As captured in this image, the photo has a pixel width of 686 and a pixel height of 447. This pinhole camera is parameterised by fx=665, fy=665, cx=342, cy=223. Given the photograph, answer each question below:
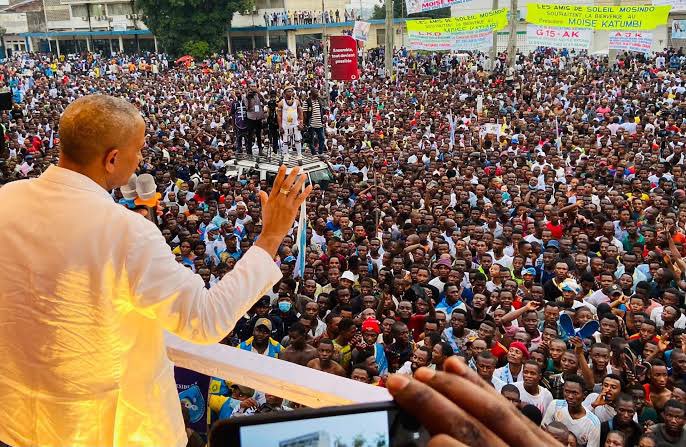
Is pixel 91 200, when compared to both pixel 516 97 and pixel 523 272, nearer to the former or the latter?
pixel 523 272

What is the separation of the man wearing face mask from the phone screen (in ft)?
15.4

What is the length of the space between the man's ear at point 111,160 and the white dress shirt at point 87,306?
4cm

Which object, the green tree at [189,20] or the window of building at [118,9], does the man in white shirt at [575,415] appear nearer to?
the green tree at [189,20]

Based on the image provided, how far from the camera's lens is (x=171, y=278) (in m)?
1.21

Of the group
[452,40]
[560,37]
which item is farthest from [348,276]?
[452,40]

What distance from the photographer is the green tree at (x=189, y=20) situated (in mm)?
38375

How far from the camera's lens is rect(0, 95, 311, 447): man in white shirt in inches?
47.5

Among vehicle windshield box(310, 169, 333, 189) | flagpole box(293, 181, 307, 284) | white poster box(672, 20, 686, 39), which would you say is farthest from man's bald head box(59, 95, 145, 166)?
white poster box(672, 20, 686, 39)

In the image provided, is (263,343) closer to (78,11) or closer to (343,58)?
(343,58)

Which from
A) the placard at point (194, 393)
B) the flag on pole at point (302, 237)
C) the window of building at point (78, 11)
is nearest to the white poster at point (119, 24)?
the window of building at point (78, 11)

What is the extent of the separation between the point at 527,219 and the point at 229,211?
3993mm

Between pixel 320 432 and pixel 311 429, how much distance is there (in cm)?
1

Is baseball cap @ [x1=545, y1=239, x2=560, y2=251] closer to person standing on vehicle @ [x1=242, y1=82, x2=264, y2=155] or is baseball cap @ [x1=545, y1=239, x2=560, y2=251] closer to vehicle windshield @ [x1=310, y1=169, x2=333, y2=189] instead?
vehicle windshield @ [x1=310, y1=169, x2=333, y2=189]

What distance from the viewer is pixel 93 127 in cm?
126
